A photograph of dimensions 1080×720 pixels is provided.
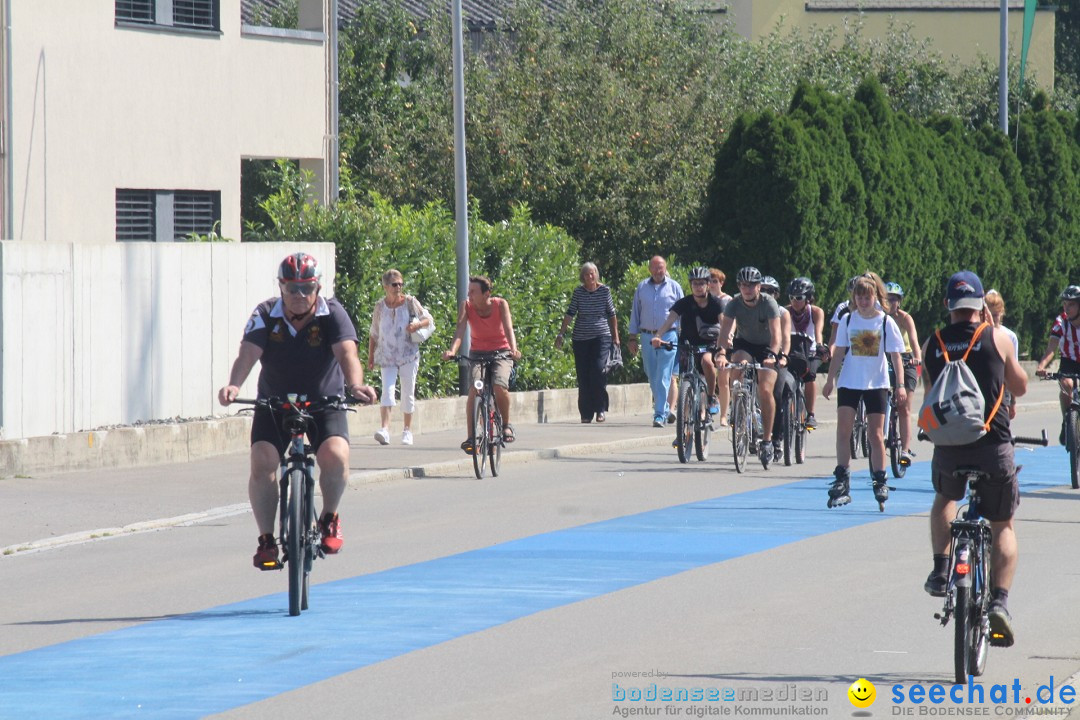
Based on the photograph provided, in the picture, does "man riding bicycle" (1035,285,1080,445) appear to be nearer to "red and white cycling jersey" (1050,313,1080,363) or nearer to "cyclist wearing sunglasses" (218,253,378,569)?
"red and white cycling jersey" (1050,313,1080,363)

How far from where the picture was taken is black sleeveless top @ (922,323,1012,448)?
7.75m

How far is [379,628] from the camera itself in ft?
28.6

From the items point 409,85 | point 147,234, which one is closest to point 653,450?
point 147,234

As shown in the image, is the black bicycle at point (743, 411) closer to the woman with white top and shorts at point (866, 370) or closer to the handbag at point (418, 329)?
the woman with white top and shorts at point (866, 370)

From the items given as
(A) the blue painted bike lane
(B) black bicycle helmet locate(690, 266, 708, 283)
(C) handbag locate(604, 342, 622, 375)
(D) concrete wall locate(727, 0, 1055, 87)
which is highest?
(D) concrete wall locate(727, 0, 1055, 87)

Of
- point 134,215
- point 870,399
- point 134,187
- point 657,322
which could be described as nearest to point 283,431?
point 870,399

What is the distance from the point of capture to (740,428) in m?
16.4

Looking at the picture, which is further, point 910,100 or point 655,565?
point 910,100

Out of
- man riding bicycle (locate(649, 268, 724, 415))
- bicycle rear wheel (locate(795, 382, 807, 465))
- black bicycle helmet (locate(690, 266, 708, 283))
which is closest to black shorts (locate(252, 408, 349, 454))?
bicycle rear wheel (locate(795, 382, 807, 465))

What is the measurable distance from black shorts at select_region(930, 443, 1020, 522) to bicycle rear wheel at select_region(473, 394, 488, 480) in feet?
27.5

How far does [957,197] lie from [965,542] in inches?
991

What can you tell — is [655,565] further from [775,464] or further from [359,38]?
[359,38]

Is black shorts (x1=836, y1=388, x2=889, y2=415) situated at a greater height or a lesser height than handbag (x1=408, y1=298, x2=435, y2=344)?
lesser

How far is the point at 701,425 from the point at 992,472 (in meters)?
9.70
